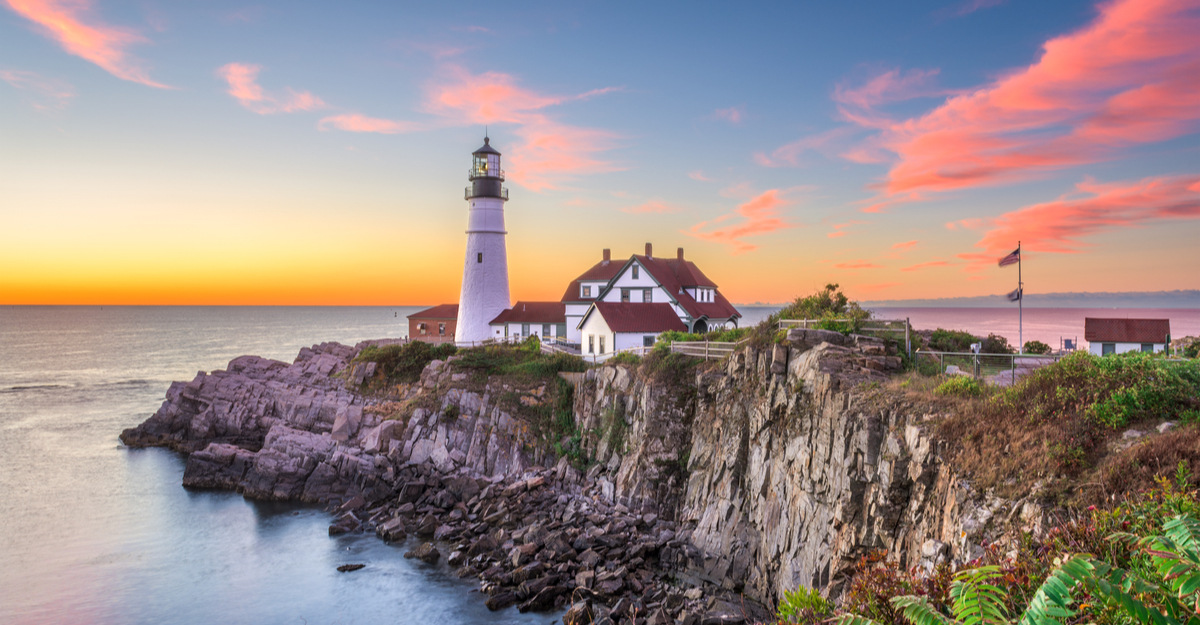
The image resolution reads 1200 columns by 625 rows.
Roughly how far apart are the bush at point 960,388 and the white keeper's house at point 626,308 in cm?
2351

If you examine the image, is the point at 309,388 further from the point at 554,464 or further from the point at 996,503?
the point at 996,503

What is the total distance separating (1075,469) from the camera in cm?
1094

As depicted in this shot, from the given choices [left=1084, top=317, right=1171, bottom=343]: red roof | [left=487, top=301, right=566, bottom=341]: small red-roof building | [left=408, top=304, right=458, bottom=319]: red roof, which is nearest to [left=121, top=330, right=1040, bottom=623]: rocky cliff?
[left=487, top=301, right=566, bottom=341]: small red-roof building

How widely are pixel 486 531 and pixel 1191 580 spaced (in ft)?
76.2

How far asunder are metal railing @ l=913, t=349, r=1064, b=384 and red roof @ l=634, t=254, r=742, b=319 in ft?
78.1

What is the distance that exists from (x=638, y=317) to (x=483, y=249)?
52.0 ft

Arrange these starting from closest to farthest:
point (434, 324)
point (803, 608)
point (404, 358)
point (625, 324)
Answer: point (803, 608), point (625, 324), point (404, 358), point (434, 324)

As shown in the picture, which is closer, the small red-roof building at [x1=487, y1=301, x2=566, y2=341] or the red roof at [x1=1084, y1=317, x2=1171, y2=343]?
the red roof at [x1=1084, y1=317, x2=1171, y2=343]

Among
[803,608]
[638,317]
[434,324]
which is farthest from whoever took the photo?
[434,324]

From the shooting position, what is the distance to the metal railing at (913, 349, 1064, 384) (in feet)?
53.3

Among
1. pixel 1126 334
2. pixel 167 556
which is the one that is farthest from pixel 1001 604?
pixel 1126 334

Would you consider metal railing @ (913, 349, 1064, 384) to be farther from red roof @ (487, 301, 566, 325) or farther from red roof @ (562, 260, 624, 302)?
red roof @ (487, 301, 566, 325)

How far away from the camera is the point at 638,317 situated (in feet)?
129

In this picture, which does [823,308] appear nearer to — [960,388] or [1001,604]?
[960,388]
